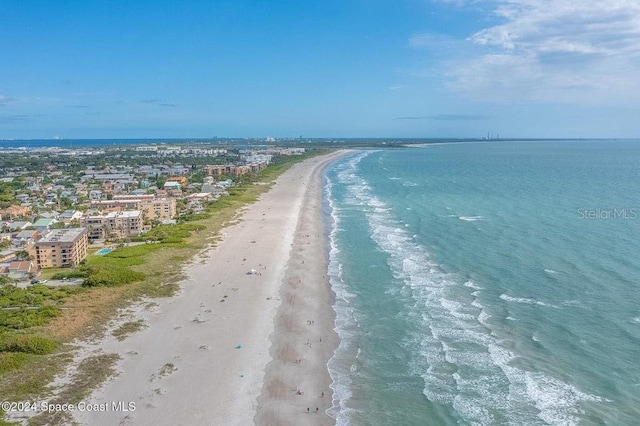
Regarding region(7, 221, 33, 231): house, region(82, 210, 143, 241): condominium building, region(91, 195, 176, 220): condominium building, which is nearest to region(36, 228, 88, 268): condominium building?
region(82, 210, 143, 241): condominium building

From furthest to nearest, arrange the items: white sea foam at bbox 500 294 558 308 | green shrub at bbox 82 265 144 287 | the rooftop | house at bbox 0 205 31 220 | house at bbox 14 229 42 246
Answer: house at bbox 0 205 31 220, house at bbox 14 229 42 246, the rooftop, green shrub at bbox 82 265 144 287, white sea foam at bbox 500 294 558 308

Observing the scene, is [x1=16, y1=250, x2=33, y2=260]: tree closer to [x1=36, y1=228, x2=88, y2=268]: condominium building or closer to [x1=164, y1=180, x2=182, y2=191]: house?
[x1=36, y1=228, x2=88, y2=268]: condominium building

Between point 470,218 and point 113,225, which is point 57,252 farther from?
point 470,218

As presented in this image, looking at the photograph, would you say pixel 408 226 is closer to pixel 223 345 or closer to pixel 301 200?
pixel 301 200

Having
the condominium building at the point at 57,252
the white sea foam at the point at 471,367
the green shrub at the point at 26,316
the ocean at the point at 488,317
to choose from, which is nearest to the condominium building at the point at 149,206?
the condominium building at the point at 57,252

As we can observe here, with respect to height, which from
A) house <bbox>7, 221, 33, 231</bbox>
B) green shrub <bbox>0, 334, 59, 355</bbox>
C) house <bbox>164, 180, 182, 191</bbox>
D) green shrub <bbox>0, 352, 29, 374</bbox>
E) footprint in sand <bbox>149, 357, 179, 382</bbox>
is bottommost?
footprint in sand <bbox>149, 357, 179, 382</bbox>

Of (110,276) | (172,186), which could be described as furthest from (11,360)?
(172,186)
